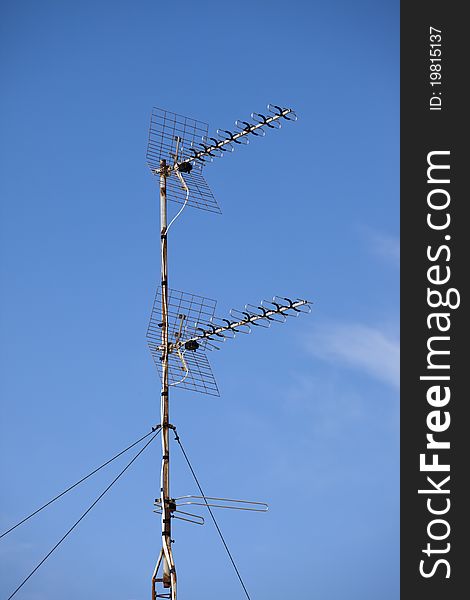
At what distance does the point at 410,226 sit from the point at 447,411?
270 centimetres

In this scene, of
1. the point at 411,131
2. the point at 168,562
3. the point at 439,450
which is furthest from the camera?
the point at 411,131

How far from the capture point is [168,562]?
14.4m

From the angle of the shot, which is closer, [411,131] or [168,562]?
[168,562]

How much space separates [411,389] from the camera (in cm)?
1577

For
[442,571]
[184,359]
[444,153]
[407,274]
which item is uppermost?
[444,153]

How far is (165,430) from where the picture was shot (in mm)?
15312

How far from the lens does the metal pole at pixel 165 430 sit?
14387 mm

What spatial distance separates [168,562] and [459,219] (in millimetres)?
6277

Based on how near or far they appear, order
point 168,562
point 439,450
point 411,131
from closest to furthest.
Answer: point 168,562 < point 439,450 < point 411,131

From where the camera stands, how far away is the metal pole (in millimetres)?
14387

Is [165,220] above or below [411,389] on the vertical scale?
above

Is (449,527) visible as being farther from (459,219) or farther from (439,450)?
(459,219)

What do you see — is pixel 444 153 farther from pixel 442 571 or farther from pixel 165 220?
pixel 442 571

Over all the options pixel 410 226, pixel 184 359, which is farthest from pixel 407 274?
pixel 184 359
